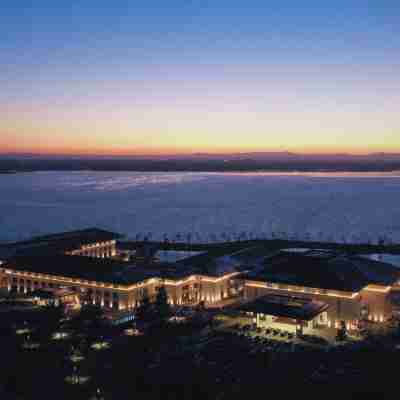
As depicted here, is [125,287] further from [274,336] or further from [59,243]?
[59,243]

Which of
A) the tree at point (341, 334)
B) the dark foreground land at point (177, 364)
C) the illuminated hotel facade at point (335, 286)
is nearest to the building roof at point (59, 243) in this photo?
the dark foreground land at point (177, 364)

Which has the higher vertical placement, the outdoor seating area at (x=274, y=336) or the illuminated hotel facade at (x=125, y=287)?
Answer: the illuminated hotel facade at (x=125, y=287)

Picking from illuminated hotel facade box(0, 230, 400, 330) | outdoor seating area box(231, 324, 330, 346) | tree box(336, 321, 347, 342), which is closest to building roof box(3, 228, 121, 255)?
illuminated hotel facade box(0, 230, 400, 330)

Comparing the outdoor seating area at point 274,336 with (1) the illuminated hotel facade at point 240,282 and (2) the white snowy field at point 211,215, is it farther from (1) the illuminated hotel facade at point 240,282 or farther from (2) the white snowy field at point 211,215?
(2) the white snowy field at point 211,215

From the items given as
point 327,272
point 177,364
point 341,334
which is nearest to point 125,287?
point 177,364

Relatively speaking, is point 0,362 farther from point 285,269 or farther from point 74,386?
point 285,269

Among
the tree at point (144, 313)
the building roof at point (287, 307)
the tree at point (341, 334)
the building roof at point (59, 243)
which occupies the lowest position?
the tree at point (341, 334)

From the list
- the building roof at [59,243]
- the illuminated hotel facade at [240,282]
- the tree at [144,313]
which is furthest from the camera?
the building roof at [59,243]
